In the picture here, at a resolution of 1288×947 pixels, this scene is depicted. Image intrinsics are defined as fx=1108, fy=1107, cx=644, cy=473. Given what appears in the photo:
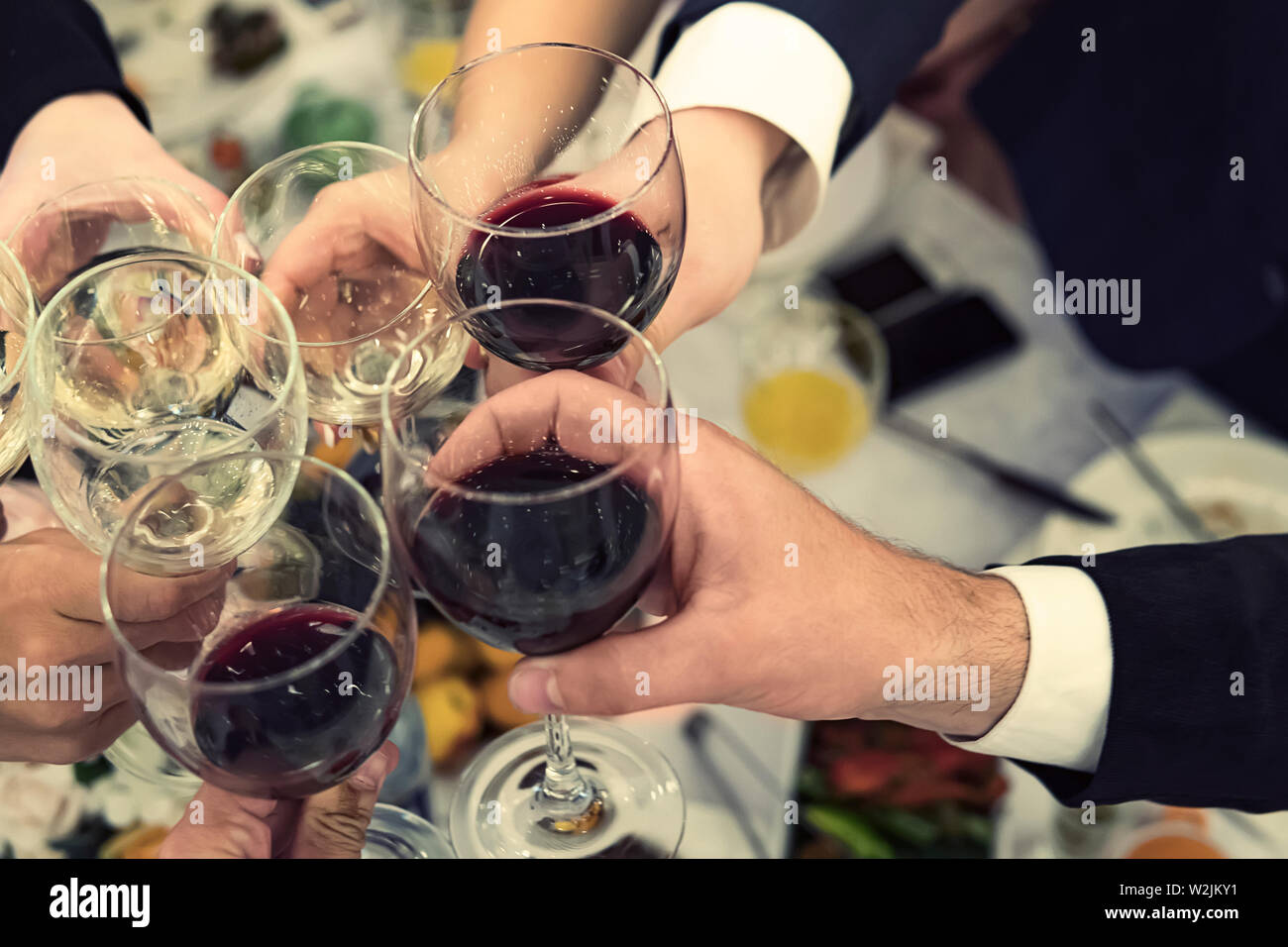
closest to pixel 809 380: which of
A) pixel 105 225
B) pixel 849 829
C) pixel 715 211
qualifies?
pixel 715 211

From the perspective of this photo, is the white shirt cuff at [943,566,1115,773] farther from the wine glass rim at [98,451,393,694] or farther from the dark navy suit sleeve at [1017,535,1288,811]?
the wine glass rim at [98,451,393,694]

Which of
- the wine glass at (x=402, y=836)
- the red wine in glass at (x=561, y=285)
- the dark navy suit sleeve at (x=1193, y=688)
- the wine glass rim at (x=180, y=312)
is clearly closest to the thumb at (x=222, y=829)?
the wine glass at (x=402, y=836)

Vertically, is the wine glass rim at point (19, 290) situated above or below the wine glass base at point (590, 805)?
Result: above

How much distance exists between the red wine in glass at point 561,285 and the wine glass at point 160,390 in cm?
13

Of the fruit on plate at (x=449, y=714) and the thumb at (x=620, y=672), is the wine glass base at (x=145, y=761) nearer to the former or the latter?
the fruit on plate at (x=449, y=714)

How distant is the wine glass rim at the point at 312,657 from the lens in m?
0.57

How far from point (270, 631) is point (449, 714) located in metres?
0.36

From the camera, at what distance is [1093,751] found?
909mm

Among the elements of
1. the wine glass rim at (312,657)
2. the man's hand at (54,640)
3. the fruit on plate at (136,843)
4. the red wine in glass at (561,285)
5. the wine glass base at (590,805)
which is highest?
the red wine in glass at (561,285)

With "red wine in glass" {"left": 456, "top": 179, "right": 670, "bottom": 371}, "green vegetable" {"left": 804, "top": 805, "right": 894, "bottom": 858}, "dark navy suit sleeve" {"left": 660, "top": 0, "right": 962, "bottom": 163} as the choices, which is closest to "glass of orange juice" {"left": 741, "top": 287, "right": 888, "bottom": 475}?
"dark navy suit sleeve" {"left": 660, "top": 0, "right": 962, "bottom": 163}
